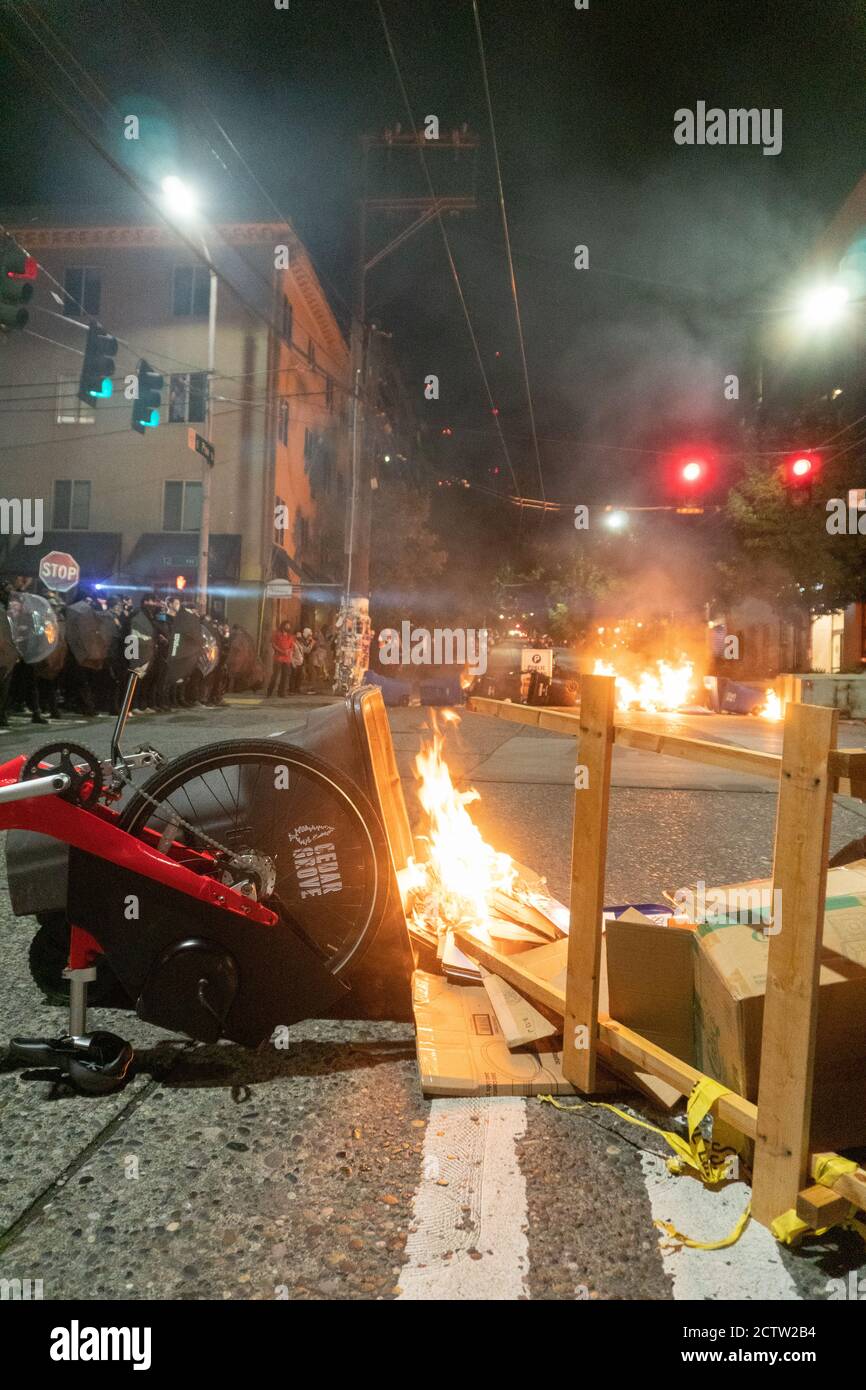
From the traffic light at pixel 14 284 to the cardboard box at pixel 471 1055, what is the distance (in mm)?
9700

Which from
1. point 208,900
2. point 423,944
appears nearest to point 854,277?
point 423,944

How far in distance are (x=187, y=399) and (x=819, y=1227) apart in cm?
2965

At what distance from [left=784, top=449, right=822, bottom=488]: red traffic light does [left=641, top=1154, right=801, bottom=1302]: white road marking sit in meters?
13.3

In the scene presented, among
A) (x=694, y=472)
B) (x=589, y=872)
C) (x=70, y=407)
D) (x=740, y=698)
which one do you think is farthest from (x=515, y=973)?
(x=70, y=407)

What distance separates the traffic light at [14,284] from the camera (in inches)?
386

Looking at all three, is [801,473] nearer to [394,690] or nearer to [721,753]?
[394,690]

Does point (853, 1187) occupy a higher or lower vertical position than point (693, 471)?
lower

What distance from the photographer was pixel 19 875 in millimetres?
2904
